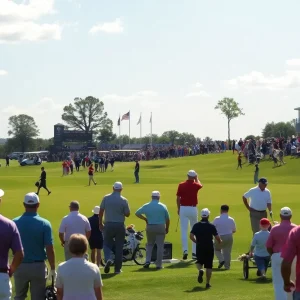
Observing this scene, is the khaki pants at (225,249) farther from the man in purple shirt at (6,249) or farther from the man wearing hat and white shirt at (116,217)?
the man in purple shirt at (6,249)

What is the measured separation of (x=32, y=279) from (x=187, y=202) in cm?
909

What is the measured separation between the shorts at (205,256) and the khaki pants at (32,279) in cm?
501

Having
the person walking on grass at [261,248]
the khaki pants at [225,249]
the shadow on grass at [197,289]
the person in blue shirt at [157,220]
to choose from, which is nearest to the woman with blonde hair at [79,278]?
the shadow on grass at [197,289]

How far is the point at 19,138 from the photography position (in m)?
175

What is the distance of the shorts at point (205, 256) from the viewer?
551 inches

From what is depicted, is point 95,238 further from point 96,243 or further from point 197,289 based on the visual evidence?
point 197,289

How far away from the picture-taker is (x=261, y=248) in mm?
14227

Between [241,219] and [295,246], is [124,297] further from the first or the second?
[241,219]

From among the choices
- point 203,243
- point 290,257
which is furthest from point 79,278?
point 203,243

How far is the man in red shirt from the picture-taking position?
18.2 metres

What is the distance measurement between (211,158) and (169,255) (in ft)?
204

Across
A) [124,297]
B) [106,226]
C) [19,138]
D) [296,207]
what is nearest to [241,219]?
[296,207]

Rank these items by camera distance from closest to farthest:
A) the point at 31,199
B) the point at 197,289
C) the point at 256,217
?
the point at 31,199 → the point at 197,289 → the point at 256,217

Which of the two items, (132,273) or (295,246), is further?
(132,273)
